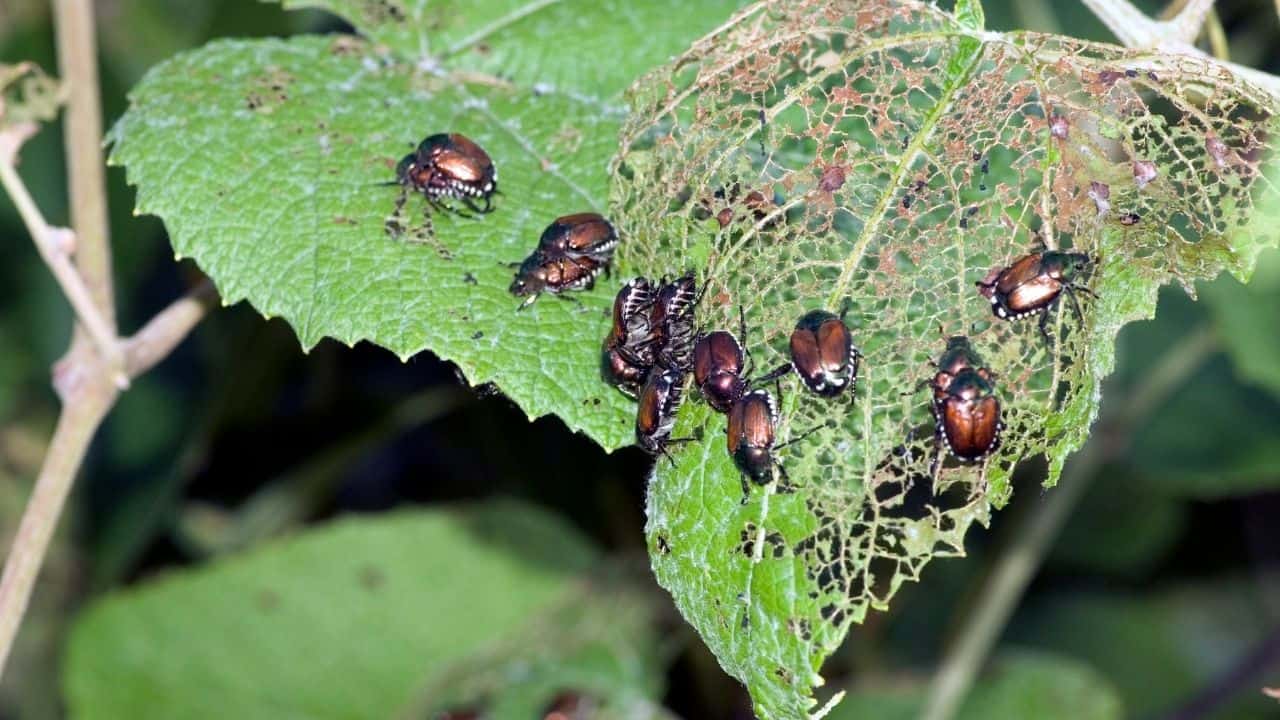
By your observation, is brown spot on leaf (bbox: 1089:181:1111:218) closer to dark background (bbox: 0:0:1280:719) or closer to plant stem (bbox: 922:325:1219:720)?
dark background (bbox: 0:0:1280:719)

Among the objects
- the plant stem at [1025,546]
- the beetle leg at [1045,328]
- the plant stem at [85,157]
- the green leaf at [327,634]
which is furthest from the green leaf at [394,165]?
the plant stem at [1025,546]

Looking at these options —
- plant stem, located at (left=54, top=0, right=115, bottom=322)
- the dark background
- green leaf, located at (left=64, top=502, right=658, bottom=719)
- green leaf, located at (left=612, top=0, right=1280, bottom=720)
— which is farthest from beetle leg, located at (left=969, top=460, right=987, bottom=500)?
the dark background

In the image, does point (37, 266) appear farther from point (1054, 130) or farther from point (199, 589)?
point (1054, 130)

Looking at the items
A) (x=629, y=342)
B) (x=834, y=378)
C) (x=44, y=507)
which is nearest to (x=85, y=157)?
(x=44, y=507)

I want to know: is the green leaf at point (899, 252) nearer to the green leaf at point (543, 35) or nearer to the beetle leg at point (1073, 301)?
the beetle leg at point (1073, 301)

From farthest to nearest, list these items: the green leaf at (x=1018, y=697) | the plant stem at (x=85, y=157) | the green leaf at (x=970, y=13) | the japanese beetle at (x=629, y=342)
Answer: the green leaf at (x=1018, y=697) → the plant stem at (x=85, y=157) → the japanese beetle at (x=629, y=342) → the green leaf at (x=970, y=13)

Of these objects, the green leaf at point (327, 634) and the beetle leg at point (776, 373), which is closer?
the beetle leg at point (776, 373)

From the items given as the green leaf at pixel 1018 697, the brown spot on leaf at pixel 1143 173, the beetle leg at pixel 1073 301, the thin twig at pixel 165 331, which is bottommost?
the green leaf at pixel 1018 697
